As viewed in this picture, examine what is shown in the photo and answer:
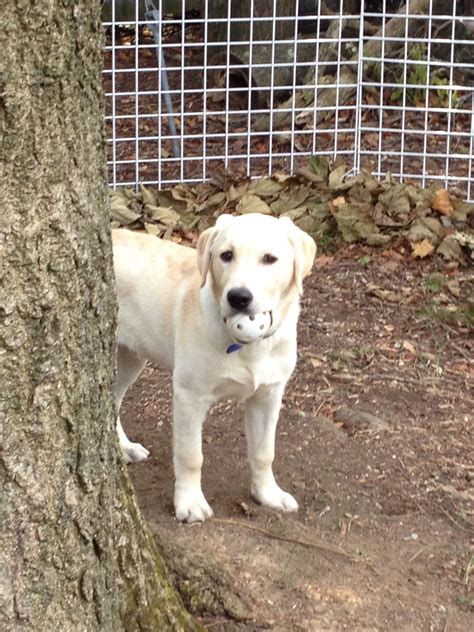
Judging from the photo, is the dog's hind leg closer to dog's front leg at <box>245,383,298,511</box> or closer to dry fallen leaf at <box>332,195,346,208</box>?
dog's front leg at <box>245,383,298,511</box>

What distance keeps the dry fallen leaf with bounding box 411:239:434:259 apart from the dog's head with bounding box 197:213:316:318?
259 centimetres

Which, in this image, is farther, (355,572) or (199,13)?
(199,13)

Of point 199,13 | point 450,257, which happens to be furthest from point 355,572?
point 199,13

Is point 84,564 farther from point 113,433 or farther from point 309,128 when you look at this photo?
point 309,128

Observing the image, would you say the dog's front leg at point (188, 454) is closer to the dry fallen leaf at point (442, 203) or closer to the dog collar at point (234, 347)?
the dog collar at point (234, 347)

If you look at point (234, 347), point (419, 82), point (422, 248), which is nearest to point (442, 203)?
point (422, 248)

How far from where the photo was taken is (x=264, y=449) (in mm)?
3914

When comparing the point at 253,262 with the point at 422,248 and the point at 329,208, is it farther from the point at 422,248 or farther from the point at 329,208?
the point at 329,208

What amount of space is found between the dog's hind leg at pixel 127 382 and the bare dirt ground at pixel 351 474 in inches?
3.0

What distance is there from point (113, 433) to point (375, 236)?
409cm

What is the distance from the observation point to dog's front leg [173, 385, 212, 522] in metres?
3.78

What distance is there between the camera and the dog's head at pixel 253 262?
11.3 ft

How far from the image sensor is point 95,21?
2162 millimetres

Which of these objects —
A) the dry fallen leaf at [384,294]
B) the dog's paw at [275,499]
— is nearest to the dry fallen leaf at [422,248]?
the dry fallen leaf at [384,294]
